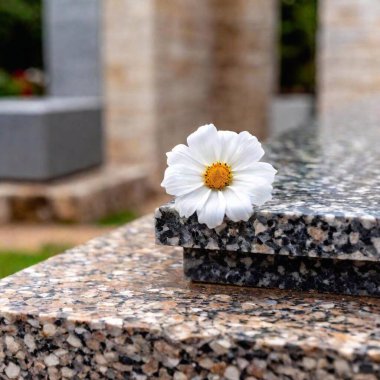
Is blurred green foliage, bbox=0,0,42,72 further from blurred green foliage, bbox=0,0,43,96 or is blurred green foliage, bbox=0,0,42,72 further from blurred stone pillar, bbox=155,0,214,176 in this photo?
blurred stone pillar, bbox=155,0,214,176

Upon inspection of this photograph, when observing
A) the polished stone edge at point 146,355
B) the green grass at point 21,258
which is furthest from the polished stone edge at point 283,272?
the green grass at point 21,258

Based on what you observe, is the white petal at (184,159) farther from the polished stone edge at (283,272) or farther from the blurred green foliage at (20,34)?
the blurred green foliage at (20,34)

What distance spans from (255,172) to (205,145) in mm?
108

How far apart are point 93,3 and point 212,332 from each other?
6951 millimetres

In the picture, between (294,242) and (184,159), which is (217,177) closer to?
(184,159)

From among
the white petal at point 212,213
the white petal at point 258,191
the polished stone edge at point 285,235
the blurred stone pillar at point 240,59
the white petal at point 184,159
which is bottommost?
the polished stone edge at point 285,235

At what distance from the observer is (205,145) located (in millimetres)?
1479

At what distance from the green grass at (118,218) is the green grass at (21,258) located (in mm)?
1161

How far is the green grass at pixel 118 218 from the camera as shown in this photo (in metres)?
6.41

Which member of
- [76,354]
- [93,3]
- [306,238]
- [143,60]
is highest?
[93,3]

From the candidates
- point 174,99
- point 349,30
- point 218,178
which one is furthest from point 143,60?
point 218,178

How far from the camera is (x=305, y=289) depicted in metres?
1.48

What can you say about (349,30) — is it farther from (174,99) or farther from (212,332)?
(212,332)

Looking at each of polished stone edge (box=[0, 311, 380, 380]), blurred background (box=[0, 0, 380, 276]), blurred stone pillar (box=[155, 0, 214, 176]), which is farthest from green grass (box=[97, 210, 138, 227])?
polished stone edge (box=[0, 311, 380, 380])
